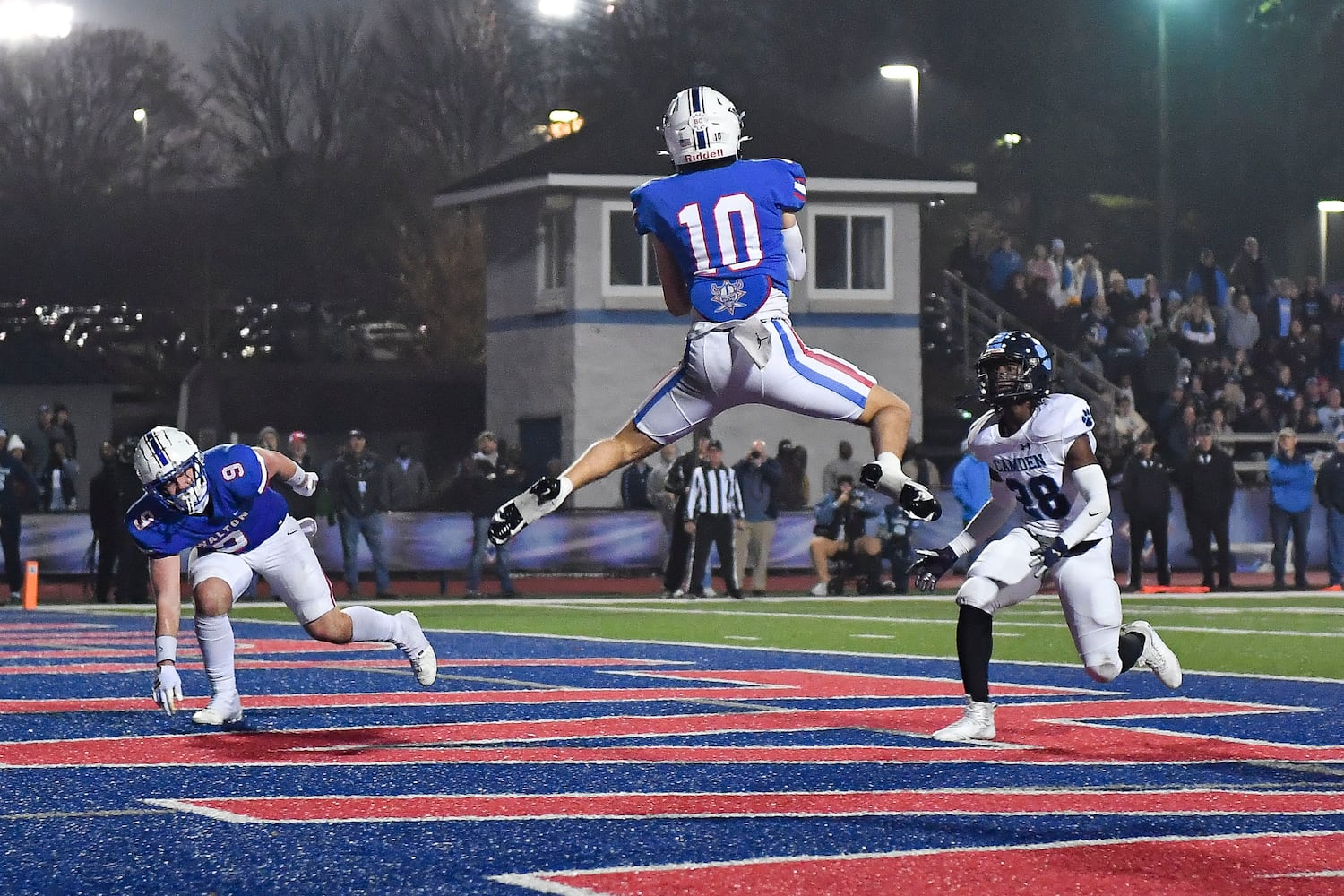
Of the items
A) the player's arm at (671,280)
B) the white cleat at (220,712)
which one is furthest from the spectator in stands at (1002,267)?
the player's arm at (671,280)

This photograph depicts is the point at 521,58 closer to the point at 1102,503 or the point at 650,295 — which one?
the point at 650,295

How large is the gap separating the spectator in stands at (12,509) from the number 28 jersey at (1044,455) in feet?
49.5

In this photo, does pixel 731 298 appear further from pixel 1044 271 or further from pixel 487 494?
pixel 1044 271

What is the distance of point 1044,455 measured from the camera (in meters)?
9.05

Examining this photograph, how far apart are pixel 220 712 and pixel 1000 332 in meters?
22.5

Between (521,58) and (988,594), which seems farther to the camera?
(521,58)

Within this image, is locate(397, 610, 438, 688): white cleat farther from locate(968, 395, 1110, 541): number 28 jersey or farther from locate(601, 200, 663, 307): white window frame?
locate(601, 200, 663, 307): white window frame

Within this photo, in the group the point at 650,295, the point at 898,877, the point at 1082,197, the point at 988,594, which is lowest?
the point at 898,877

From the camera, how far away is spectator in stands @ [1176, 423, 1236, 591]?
2353 cm

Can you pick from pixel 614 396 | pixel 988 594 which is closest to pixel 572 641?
pixel 988 594

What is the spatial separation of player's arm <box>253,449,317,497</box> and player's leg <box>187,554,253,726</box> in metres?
0.43

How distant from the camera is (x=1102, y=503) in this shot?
901cm

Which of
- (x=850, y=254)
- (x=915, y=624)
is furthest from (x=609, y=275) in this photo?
(x=915, y=624)

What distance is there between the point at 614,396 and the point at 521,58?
27413mm
